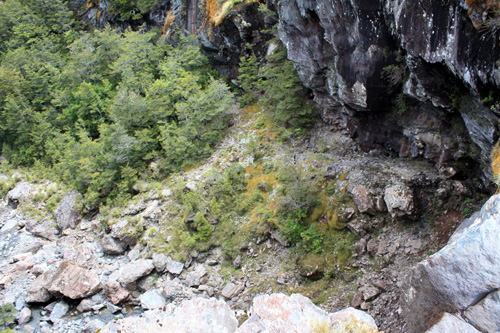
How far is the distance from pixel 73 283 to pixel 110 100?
539 inches

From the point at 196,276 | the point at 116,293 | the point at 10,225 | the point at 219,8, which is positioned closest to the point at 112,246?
the point at 116,293

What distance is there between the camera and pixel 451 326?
17.3 ft

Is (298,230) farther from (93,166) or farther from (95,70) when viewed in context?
(95,70)

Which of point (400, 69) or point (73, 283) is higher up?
point (400, 69)

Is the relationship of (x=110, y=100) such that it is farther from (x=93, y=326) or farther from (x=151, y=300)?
(x=93, y=326)

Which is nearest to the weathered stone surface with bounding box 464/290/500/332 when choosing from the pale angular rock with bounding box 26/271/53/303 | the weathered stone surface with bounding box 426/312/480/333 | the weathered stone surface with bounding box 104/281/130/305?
the weathered stone surface with bounding box 426/312/480/333

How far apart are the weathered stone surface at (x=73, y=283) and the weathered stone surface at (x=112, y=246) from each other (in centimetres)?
175

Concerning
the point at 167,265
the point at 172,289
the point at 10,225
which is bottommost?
the point at 10,225

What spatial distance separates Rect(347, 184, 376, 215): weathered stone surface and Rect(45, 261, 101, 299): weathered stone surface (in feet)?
38.9

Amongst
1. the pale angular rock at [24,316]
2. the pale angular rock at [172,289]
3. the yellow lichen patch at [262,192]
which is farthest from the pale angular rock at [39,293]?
the yellow lichen patch at [262,192]

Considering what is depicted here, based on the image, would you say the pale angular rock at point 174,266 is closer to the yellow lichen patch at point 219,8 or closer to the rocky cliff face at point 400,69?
the rocky cliff face at point 400,69

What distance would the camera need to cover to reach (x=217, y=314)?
9.38 metres

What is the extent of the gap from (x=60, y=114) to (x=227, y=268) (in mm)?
19786

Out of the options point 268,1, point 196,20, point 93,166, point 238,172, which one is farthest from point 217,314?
point 196,20
